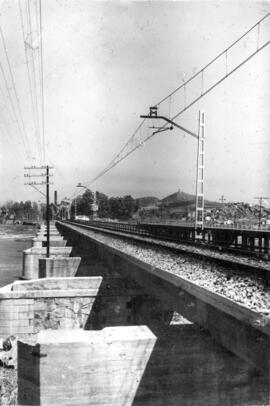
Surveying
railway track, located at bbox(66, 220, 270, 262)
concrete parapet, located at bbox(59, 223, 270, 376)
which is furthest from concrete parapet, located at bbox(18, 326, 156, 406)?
railway track, located at bbox(66, 220, 270, 262)

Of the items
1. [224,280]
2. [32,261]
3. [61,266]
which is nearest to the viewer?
[224,280]

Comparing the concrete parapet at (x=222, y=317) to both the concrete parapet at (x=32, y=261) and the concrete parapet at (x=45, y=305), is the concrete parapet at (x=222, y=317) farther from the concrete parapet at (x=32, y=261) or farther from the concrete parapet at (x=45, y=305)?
the concrete parapet at (x=32, y=261)

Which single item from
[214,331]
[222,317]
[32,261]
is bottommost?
[32,261]

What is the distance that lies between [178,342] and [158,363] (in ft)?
1.76

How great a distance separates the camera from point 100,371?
7953 mm

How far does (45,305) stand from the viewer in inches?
638

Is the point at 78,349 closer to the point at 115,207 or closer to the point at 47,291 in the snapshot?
the point at 47,291

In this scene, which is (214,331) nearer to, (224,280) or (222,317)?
(222,317)

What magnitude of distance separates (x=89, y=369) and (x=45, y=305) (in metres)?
8.72

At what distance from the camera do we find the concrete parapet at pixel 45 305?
15781 millimetres

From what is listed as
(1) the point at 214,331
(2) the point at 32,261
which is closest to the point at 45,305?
(1) the point at 214,331

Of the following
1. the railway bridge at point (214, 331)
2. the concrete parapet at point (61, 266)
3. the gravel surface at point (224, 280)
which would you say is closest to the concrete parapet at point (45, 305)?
the gravel surface at point (224, 280)

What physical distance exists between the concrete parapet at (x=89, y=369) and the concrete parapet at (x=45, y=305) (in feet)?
25.1

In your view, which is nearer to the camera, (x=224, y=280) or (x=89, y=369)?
(x=89, y=369)
